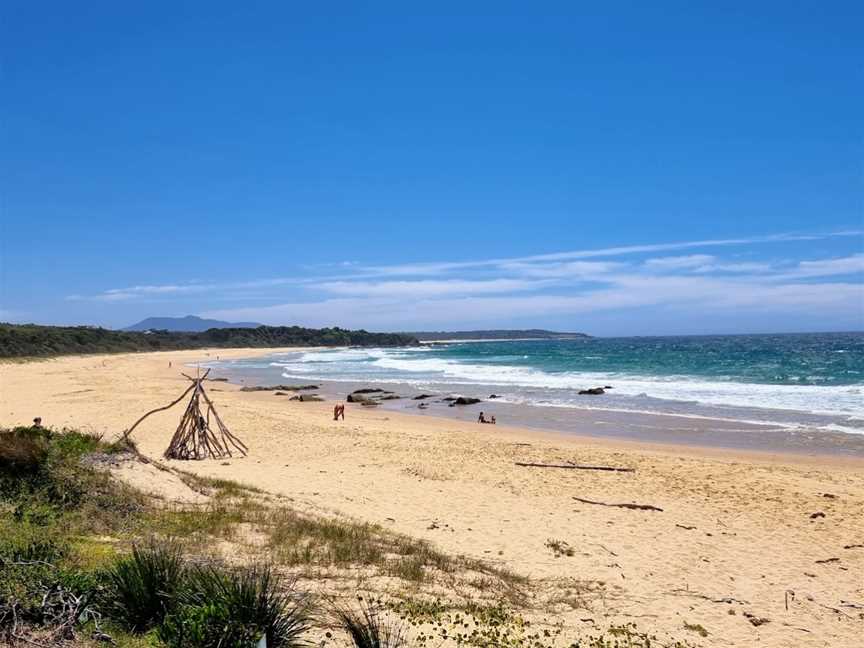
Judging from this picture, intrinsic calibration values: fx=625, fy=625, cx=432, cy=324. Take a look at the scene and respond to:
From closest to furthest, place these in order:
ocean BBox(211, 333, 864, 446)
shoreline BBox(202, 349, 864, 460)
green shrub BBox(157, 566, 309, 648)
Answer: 1. green shrub BBox(157, 566, 309, 648)
2. shoreline BBox(202, 349, 864, 460)
3. ocean BBox(211, 333, 864, 446)

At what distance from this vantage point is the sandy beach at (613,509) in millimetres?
6637

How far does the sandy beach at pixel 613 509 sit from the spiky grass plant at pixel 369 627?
5.76ft

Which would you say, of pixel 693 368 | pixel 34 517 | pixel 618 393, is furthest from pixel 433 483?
pixel 693 368

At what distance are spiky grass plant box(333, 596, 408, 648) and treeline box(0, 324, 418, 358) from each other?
59624mm

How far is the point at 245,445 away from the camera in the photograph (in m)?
17.3

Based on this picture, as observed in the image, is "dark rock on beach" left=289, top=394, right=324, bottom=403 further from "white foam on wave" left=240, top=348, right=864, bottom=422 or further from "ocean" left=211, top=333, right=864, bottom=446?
"white foam on wave" left=240, top=348, right=864, bottom=422

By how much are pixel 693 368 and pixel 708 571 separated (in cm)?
4297

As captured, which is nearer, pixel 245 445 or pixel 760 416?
pixel 245 445

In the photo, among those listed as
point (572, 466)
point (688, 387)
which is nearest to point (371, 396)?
point (688, 387)

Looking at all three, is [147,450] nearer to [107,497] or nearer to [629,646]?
[107,497]

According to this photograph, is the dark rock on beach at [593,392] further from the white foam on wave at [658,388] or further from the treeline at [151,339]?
the treeline at [151,339]

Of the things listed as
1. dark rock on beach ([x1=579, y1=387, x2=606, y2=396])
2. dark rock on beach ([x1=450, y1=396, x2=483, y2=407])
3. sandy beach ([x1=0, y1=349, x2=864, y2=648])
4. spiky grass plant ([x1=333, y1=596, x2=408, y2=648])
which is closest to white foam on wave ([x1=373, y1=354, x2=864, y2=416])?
dark rock on beach ([x1=579, y1=387, x2=606, y2=396])

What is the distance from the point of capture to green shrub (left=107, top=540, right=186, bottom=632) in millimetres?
4852

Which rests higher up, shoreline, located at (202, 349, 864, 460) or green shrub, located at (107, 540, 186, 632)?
green shrub, located at (107, 540, 186, 632)
